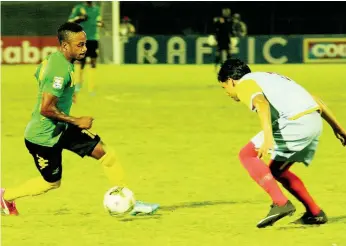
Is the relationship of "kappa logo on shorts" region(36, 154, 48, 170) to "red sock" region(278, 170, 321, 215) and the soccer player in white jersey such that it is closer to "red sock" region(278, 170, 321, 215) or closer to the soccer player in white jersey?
the soccer player in white jersey

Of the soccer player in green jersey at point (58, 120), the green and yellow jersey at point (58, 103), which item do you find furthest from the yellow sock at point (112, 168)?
the green and yellow jersey at point (58, 103)

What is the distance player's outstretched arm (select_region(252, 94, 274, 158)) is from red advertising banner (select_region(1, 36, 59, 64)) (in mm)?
30572

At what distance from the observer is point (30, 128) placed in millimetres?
8031

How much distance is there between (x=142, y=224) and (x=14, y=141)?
6.29 m

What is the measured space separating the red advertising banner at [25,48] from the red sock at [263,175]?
1191 inches

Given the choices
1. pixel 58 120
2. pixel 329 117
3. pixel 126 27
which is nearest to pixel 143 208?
pixel 58 120

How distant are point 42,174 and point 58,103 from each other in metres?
0.61

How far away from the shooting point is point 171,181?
33.7 feet

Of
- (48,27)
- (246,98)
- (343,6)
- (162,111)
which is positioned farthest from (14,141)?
(343,6)

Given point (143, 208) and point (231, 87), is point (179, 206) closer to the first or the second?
point (143, 208)

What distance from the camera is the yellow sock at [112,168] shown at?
8.17 meters

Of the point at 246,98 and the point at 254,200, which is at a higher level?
the point at 246,98

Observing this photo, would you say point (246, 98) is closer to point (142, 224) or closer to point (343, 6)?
point (142, 224)

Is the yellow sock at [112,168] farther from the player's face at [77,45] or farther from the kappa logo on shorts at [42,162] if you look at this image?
the player's face at [77,45]
